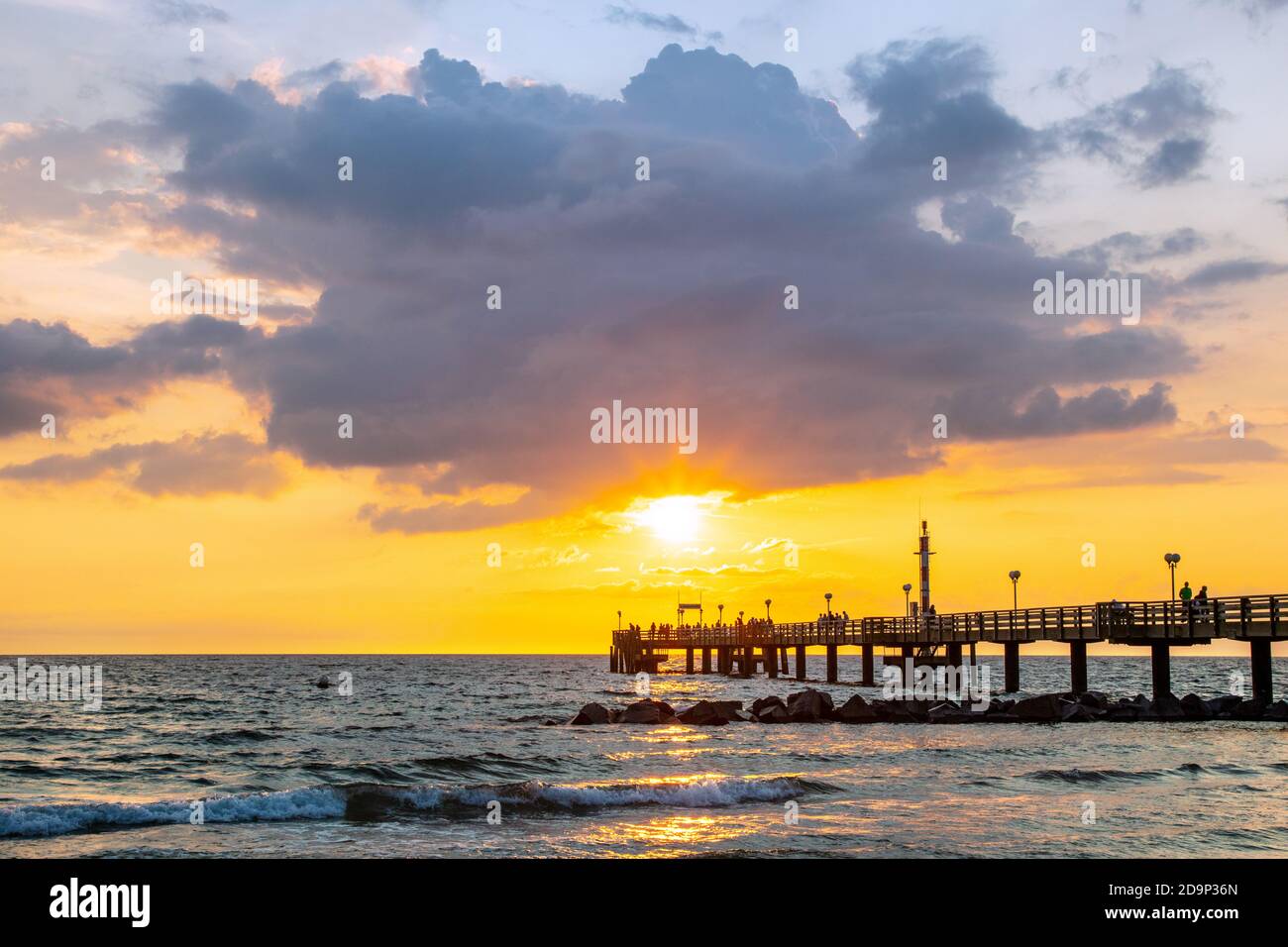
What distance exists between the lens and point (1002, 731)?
3894 centimetres

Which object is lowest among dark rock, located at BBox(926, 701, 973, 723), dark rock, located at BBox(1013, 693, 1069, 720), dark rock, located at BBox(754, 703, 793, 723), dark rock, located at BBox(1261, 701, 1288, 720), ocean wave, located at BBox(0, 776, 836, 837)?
dark rock, located at BBox(754, 703, 793, 723)

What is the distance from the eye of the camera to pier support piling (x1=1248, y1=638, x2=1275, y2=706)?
39.1 meters

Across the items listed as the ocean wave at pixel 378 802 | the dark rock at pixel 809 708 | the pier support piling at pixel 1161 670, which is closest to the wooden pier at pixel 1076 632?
the pier support piling at pixel 1161 670

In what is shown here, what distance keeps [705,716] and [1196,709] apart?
17.5 meters

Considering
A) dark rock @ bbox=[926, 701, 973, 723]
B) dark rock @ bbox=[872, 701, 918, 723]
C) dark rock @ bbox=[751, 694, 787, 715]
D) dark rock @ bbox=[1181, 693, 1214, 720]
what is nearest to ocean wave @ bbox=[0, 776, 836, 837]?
dark rock @ bbox=[926, 701, 973, 723]

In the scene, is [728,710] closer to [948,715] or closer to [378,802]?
[948,715]

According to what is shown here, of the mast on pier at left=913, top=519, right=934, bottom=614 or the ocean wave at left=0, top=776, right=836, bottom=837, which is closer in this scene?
the ocean wave at left=0, top=776, right=836, bottom=837

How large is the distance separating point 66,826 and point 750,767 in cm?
1603

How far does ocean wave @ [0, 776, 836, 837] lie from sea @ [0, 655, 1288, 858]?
5cm

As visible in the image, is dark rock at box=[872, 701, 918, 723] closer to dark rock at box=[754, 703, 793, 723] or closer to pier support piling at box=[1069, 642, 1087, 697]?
dark rock at box=[754, 703, 793, 723]

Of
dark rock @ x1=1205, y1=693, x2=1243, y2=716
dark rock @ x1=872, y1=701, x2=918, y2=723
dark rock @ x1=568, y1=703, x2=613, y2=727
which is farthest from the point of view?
dark rock @ x1=568, y1=703, x2=613, y2=727

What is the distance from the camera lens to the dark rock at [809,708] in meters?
46.2
